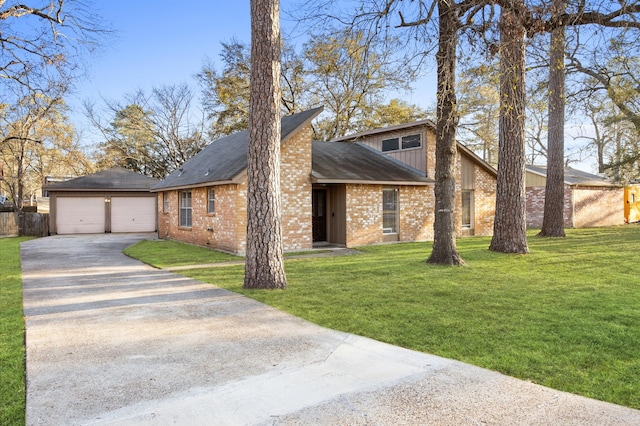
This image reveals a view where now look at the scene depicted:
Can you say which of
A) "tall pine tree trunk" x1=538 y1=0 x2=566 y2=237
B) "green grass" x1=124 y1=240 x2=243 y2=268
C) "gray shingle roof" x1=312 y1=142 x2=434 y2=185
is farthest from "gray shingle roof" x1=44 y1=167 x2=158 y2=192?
"tall pine tree trunk" x1=538 y1=0 x2=566 y2=237

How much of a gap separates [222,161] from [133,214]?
1174 cm

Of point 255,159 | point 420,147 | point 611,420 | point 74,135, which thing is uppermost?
point 74,135

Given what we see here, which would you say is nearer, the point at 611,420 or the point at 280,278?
the point at 611,420

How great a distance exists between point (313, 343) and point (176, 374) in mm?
1459

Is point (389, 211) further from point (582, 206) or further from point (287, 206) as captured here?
point (582, 206)

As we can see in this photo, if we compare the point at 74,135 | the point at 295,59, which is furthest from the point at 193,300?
the point at 74,135

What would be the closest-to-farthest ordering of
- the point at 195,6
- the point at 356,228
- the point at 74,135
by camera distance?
the point at 195,6 → the point at 356,228 → the point at 74,135

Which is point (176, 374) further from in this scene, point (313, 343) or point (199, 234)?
point (199, 234)

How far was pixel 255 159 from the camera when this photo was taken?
7711 millimetres

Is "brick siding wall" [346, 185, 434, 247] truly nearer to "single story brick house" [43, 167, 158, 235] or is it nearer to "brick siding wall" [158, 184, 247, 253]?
"brick siding wall" [158, 184, 247, 253]

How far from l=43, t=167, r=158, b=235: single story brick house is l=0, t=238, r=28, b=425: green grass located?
1583cm

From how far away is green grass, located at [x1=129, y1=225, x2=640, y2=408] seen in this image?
13.1ft

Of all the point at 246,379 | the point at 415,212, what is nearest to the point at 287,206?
the point at 415,212

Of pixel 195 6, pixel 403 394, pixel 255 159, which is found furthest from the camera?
pixel 195 6
